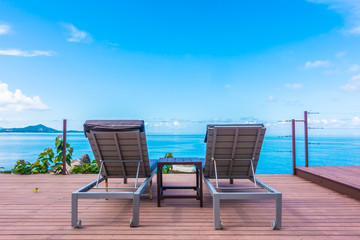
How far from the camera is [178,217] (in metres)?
2.62

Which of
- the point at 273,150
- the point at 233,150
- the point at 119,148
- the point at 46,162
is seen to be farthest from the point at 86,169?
the point at 273,150

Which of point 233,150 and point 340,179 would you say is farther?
point 340,179

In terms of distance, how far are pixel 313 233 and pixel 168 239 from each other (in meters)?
1.36

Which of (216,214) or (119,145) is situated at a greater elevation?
(119,145)

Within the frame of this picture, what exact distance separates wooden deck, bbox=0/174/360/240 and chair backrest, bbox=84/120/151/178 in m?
0.44

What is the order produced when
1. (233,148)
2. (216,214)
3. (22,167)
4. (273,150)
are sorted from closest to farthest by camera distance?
1. (216,214)
2. (233,148)
3. (22,167)
4. (273,150)

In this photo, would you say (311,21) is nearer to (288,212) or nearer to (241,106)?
(241,106)

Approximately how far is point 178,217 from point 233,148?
1116 millimetres

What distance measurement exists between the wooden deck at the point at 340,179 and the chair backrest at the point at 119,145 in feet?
9.57

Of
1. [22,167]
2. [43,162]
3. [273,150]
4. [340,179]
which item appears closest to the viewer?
[340,179]

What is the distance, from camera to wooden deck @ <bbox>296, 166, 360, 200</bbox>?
340 cm

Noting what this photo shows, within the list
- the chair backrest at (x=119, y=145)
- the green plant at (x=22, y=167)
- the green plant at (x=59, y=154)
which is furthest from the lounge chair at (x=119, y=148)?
the green plant at (x=22, y=167)

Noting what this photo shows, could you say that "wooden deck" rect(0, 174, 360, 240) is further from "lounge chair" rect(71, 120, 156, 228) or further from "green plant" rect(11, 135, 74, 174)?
"green plant" rect(11, 135, 74, 174)

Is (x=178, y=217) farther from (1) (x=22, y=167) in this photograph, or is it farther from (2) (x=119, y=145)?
(1) (x=22, y=167)
